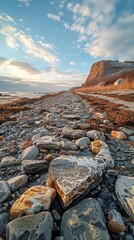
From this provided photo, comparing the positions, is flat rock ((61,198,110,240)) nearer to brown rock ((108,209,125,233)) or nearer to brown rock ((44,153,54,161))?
brown rock ((108,209,125,233))

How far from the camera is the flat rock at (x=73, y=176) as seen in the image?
4.37 ft

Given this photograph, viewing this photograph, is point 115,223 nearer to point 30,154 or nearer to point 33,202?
point 33,202

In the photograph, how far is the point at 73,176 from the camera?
5.03 feet

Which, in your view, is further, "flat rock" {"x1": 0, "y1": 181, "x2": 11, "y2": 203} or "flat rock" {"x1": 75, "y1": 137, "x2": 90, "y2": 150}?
"flat rock" {"x1": 75, "y1": 137, "x2": 90, "y2": 150}

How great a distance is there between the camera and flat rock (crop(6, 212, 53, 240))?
0.98 metres

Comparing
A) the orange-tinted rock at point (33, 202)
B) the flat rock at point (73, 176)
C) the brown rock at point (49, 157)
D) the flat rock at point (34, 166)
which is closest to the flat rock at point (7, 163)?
the flat rock at point (34, 166)

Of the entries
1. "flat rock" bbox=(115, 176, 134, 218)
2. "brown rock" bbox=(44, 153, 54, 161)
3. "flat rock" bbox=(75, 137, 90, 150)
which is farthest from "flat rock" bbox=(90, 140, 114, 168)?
"brown rock" bbox=(44, 153, 54, 161)

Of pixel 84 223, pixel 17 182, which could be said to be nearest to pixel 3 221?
pixel 17 182

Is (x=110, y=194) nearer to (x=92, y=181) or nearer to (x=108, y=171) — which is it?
(x=92, y=181)

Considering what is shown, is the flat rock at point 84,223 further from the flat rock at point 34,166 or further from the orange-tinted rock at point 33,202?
the flat rock at point 34,166

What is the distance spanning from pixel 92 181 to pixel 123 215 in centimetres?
39

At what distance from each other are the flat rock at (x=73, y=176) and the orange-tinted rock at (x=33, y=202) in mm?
107

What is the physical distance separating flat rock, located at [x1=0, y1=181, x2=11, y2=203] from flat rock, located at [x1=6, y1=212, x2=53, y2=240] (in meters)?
0.42

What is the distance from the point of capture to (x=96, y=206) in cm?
127
